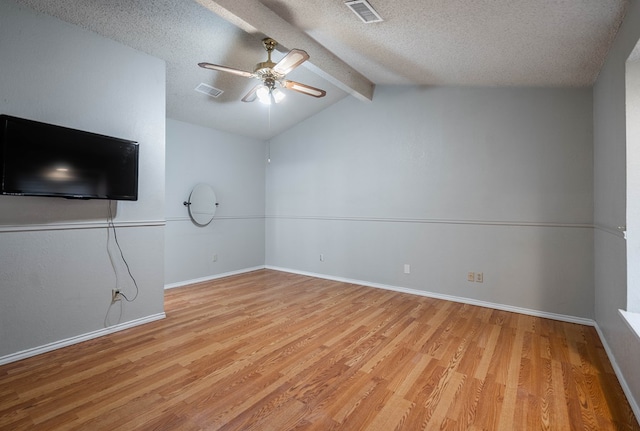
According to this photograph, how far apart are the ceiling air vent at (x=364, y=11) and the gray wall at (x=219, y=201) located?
3.20m

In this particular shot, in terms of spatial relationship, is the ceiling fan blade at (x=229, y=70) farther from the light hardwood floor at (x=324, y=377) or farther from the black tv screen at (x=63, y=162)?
the light hardwood floor at (x=324, y=377)

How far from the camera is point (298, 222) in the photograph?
5352 millimetres

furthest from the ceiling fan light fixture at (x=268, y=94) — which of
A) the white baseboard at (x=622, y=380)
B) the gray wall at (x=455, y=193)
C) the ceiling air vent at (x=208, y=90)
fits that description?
the white baseboard at (x=622, y=380)

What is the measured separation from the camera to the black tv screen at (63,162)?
83.7 inches

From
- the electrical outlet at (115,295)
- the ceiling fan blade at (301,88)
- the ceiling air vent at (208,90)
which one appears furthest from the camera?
the ceiling air vent at (208,90)

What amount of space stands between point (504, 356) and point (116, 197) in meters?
3.53

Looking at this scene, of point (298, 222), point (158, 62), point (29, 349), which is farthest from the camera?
point (298, 222)

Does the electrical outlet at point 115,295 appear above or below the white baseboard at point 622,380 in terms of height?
above

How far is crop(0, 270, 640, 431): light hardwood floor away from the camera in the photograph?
5.36ft

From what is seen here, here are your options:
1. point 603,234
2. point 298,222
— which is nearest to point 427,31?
point 603,234

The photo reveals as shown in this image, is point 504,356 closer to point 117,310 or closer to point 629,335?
point 629,335

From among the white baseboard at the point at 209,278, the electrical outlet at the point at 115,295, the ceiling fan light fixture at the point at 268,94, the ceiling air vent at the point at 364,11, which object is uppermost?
the ceiling air vent at the point at 364,11

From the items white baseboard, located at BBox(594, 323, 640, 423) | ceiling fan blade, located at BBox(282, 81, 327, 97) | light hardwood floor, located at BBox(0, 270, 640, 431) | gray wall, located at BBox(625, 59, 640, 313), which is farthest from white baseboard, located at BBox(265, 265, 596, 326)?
ceiling fan blade, located at BBox(282, 81, 327, 97)

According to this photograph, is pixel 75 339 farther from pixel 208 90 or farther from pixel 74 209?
pixel 208 90
